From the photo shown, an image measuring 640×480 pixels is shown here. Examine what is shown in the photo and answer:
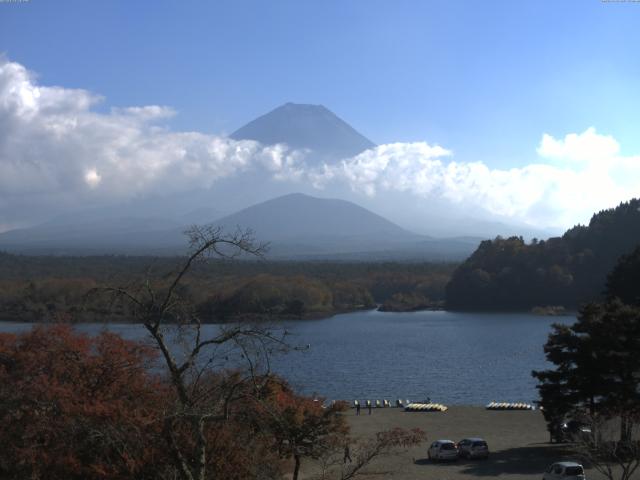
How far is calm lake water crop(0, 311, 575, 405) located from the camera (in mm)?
22047

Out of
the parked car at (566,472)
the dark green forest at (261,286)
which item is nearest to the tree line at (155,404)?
the parked car at (566,472)

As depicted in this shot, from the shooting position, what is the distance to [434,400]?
68.8 ft

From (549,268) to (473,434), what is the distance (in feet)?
130

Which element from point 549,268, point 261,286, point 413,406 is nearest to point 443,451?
point 413,406

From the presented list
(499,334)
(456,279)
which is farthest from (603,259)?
(499,334)

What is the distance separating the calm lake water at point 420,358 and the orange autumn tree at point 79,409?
4367mm

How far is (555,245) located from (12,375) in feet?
163

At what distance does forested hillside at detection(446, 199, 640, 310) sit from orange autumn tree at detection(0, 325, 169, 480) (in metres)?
45.7

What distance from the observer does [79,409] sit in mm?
6727

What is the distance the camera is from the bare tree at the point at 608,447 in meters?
7.99

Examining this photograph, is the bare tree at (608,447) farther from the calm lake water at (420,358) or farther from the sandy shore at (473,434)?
the calm lake water at (420,358)

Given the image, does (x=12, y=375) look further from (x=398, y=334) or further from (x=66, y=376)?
(x=398, y=334)

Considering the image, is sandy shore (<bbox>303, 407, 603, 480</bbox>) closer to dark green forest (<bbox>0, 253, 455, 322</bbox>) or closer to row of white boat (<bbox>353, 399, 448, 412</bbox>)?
row of white boat (<bbox>353, 399, 448, 412</bbox>)

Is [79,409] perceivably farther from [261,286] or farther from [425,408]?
[261,286]
